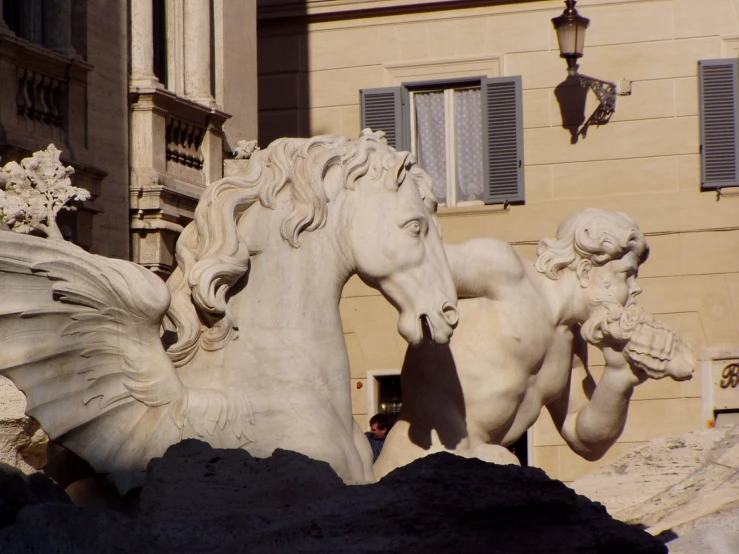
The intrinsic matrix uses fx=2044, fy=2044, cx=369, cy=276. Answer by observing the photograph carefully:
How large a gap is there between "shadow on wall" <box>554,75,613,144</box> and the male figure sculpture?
1205cm

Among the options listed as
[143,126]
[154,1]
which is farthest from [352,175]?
[154,1]

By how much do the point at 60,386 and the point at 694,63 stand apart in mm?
13851

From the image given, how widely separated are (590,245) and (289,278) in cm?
129

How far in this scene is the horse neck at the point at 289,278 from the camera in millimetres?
4930

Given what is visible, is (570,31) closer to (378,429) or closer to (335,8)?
(335,8)

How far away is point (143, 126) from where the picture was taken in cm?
1419

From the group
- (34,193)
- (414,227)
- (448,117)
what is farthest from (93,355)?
(448,117)

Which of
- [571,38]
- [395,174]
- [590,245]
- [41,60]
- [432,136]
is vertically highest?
[571,38]

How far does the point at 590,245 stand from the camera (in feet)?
19.4

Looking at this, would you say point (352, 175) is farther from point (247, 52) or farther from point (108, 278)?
point (247, 52)

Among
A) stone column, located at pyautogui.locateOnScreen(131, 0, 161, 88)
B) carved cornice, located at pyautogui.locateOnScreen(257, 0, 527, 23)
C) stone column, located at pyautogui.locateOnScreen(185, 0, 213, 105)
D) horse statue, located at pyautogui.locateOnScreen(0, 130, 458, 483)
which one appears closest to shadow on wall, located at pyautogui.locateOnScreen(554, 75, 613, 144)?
carved cornice, located at pyautogui.locateOnScreen(257, 0, 527, 23)

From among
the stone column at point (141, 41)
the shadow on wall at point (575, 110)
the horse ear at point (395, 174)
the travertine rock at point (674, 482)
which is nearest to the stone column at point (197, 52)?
the stone column at point (141, 41)

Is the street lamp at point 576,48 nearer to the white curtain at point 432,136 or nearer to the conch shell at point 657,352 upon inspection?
the white curtain at point 432,136

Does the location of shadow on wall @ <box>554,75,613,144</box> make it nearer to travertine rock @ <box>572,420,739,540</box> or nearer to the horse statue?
travertine rock @ <box>572,420,739,540</box>
